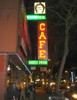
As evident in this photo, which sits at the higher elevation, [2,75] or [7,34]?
[7,34]

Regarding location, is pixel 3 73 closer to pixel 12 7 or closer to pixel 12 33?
pixel 12 33

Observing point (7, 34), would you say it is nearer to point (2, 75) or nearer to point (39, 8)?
point (2, 75)

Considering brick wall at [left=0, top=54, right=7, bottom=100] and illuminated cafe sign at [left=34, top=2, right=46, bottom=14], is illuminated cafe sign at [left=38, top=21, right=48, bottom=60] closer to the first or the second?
illuminated cafe sign at [left=34, top=2, right=46, bottom=14]

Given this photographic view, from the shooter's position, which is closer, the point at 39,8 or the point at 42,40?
the point at 39,8

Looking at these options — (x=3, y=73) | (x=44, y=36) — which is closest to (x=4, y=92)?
(x=3, y=73)

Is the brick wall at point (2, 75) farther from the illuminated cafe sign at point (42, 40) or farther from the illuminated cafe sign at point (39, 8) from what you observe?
the illuminated cafe sign at point (42, 40)

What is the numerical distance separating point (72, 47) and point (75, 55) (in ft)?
28.1

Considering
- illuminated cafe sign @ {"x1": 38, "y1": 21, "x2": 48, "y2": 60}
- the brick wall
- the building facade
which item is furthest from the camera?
illuminated cafe sign @ {"x1": 38, "y1": 21, "x2": 48, "y2": 60}

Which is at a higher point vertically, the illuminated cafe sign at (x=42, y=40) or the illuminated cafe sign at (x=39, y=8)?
the illuminated cafe sign at (x=39, y=8)

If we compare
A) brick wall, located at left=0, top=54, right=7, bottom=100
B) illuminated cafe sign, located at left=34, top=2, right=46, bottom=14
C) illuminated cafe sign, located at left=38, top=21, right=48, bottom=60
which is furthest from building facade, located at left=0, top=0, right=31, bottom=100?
illuminated cafe sign, located at left=38, top=21, right=48, bottom=60

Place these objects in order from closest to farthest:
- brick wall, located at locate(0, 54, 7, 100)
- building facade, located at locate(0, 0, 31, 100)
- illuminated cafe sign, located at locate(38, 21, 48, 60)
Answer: building facade, located at locate(0, 0, 31, 100), brick wall, located at locate(0, 54, 7, 100), illuminated cafe sign, located at locate(38, 21, 48, 60)

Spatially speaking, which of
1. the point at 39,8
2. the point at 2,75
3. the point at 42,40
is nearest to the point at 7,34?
the point at 2,75

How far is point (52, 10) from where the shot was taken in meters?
32.0

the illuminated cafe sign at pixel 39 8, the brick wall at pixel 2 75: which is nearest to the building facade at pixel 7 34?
the brick wall at pixel 2 75
